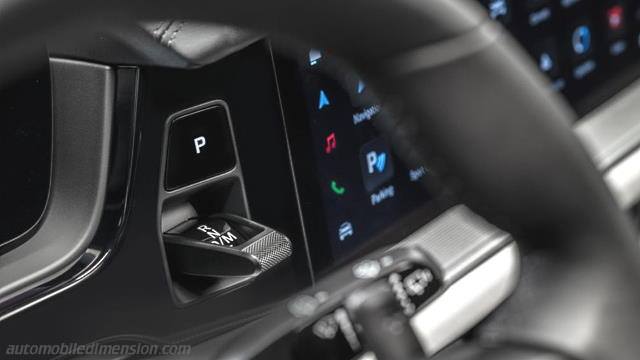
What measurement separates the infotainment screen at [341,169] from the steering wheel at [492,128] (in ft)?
1.07

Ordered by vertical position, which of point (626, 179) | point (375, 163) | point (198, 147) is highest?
point (198, 147)

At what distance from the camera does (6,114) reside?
0.48 m

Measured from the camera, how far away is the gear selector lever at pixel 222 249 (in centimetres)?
58

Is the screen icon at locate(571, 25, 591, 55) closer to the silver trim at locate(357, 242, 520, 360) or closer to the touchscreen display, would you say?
the touchscreen display

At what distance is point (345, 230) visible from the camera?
80cm

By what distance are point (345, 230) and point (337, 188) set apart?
4cm

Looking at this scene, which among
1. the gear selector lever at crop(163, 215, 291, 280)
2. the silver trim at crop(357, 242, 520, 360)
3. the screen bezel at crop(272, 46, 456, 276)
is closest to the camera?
the silver trim at crop(357, 242, 520, 360)

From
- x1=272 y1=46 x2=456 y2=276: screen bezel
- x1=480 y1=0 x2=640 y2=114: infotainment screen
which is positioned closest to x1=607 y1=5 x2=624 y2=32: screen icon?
x1=480 y1=0 x2=640 y2=114: infotainment screen

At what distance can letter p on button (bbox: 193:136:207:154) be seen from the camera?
2.01 ft

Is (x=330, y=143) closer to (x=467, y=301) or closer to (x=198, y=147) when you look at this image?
(x=198, y=147)

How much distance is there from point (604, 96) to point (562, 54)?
103mm

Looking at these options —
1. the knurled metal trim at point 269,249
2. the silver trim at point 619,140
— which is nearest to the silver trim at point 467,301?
the knurled metal trim at point 269,249

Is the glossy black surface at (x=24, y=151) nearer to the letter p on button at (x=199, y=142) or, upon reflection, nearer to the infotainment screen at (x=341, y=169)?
the letter p on button at (x=199, y=142)

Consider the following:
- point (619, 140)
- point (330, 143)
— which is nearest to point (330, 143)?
point (330, 143)
